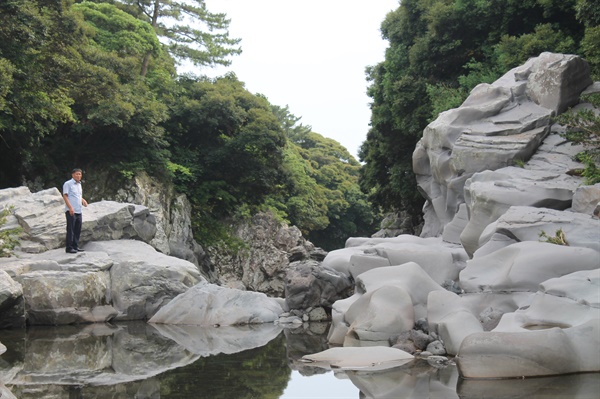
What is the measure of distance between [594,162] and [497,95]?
12.8 ft

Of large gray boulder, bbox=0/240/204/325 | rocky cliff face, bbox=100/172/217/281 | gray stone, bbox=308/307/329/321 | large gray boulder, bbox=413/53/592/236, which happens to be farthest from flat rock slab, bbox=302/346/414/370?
rocky cliff face, bbox=100/172/217/281

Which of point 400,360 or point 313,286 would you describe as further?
point 313,286

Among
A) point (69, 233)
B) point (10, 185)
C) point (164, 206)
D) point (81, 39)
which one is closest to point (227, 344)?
point (69, 233)

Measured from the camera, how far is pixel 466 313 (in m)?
7.96

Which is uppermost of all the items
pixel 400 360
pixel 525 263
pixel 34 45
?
pixel 34 45

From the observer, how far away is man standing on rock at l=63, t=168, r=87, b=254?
1238 cm

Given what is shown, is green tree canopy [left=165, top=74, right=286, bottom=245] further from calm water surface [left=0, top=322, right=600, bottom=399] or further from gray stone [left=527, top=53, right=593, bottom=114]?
calm water surface [left=0, top=322, right=600, bottom=399]

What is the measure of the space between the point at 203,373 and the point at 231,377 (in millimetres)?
335

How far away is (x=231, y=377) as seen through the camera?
22.0ft

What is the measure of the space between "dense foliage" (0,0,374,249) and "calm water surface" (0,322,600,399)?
714 centimetres

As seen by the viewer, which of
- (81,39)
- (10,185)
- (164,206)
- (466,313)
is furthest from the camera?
(164,206)

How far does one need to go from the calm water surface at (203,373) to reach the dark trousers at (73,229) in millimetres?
2780

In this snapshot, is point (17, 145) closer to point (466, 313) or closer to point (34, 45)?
point (34, 45)

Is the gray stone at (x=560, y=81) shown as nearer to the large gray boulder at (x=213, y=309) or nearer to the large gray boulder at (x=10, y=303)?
the large gray boulder at (x=213, y=309)
